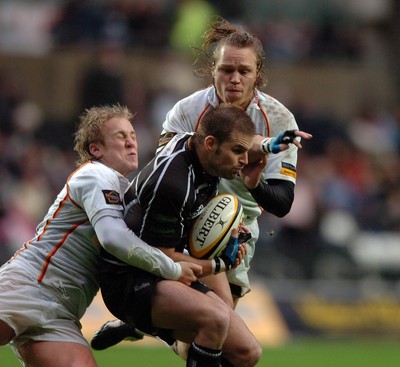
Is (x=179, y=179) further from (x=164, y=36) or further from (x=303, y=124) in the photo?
(x=164, y=36)

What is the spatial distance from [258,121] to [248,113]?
87mm

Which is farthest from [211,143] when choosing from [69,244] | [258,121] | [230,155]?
[69,244]

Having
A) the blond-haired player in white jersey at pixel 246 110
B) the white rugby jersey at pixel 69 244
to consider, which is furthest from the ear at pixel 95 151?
the blond-haired player in white jersey at pixel 246 110

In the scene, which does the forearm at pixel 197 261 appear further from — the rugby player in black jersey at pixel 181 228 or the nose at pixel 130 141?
→ the nose at pixel 130 141

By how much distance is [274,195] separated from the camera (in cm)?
708

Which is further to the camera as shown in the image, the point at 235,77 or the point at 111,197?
the point at 235,77

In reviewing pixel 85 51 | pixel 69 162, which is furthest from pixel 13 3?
pixel 69 162

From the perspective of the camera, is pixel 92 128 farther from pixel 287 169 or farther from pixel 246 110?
pixel 287 169

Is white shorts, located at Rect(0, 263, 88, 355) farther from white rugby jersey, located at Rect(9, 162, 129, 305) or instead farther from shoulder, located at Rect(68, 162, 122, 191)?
shoulder, located at Rect(68, 162, 122, 191)

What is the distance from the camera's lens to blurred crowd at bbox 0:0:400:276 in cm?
1387

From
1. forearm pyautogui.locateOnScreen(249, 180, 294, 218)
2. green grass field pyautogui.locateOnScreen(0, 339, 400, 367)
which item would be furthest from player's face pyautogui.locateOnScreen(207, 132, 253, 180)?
green grass field pyautogui.locateOnScreen(0, 339, 400, 367)

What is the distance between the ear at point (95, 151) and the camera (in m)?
7.00

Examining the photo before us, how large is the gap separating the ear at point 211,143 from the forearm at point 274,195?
0.66 m

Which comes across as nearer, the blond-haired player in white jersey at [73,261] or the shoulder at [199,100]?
the blond-haired player in white jersey at [73,261]
